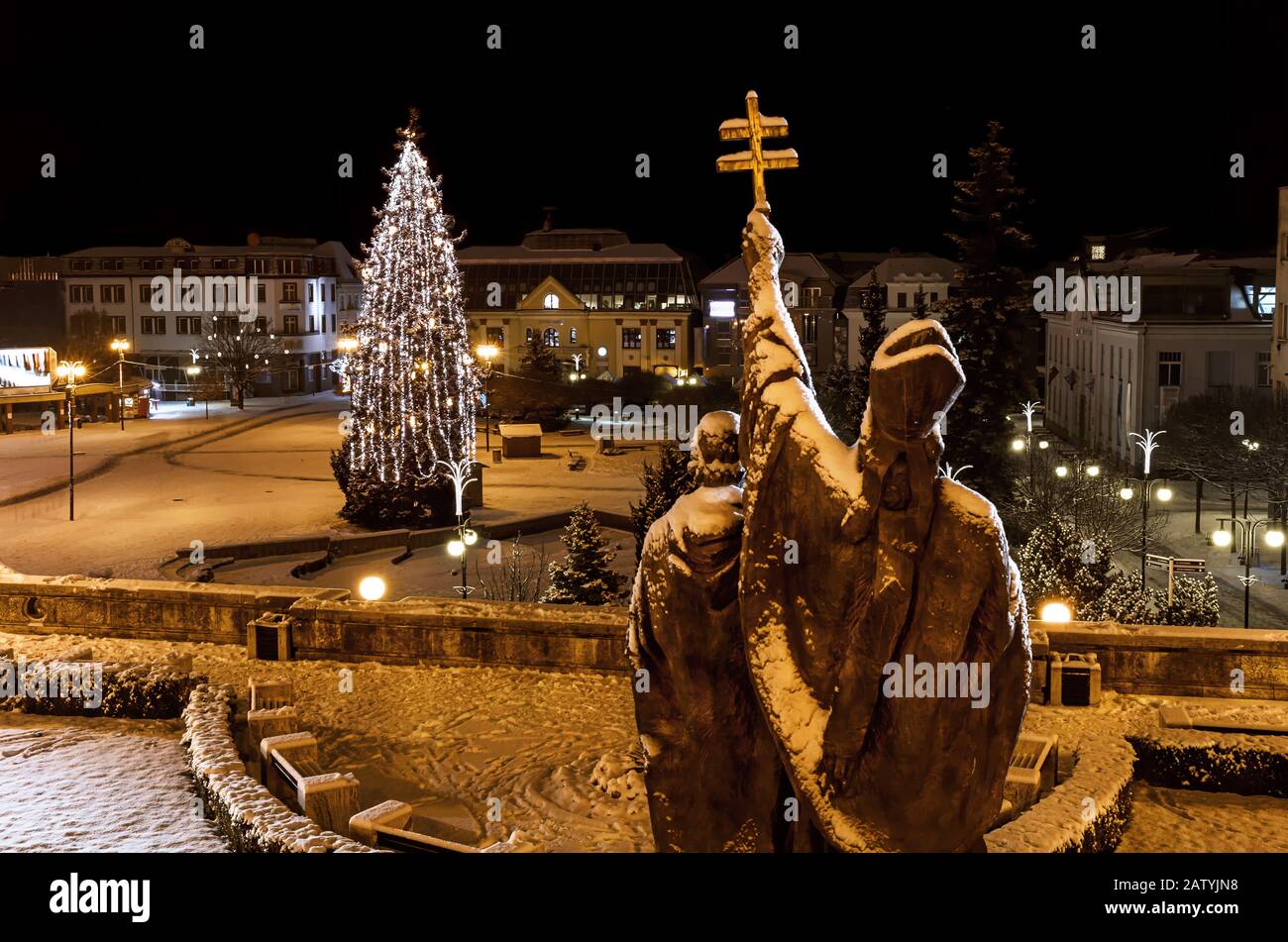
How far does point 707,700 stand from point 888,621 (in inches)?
52.0

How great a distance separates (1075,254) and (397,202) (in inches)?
2026

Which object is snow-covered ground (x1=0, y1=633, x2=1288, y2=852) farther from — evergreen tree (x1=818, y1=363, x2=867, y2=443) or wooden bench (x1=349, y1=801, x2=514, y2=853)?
evergreen tree (x1=818, y1=363, x2=867, y2=443)

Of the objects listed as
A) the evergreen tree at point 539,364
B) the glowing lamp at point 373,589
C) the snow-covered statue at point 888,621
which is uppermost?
the evergreen tree at point 539,364

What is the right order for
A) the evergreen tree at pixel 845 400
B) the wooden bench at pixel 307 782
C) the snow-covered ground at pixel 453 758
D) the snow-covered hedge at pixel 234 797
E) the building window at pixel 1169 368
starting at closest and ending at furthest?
the snow-covered hedge at pixel 234 797, the wooden bench at pixel 307 782, the snow-covered ground at pixel 453 758, the evergreen tree at pixel 845 400, the building window at pixel 1169 368

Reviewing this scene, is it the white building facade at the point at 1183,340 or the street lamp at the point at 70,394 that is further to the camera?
the white building facade at the point at 1183,340

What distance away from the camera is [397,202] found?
30.9 metres

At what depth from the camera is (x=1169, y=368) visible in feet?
150

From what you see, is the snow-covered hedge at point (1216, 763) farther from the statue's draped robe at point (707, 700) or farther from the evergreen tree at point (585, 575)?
the evergreen tree at point (585, 575)

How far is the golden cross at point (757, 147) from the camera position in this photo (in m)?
7.91

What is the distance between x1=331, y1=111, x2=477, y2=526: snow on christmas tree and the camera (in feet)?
102

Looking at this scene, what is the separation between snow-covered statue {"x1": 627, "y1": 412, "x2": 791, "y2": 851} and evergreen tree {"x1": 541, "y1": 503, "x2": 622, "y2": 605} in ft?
47.6

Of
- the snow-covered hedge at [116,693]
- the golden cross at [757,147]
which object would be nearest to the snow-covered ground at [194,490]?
the snow-covered hedge at [116,693]

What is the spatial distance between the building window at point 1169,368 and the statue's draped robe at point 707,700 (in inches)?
1679
